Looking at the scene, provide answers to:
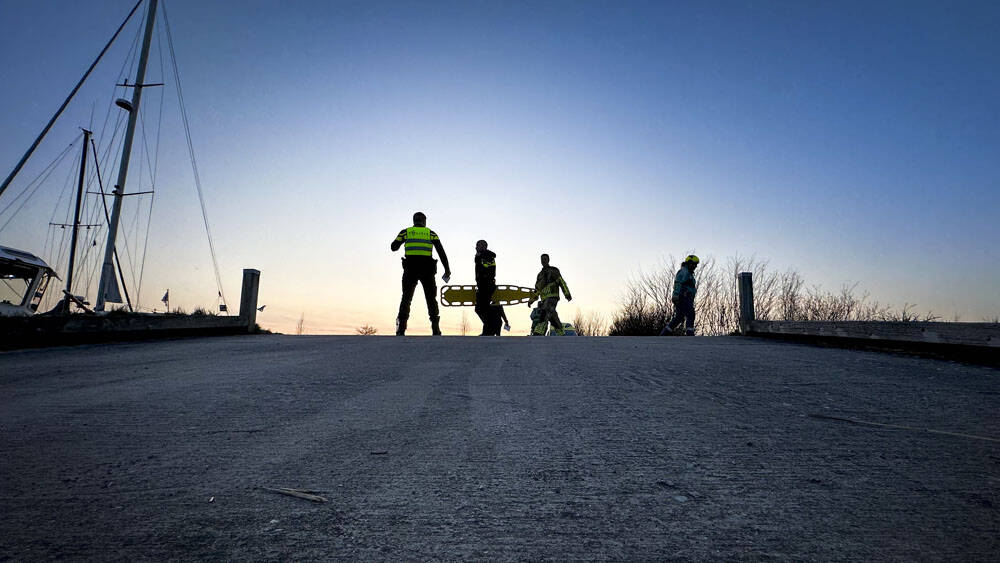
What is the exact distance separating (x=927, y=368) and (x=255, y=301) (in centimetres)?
982

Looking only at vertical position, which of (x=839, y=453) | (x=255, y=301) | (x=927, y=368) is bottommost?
(x=839, y=453)

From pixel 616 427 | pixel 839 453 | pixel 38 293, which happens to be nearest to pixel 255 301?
pixel 38 293

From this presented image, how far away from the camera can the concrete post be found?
33.3ft

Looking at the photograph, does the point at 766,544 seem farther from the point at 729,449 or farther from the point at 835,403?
the point at 835,403

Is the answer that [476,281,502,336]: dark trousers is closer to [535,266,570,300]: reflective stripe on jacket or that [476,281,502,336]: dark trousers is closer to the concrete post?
[535,266,570,300]: reflective stripe on jacket

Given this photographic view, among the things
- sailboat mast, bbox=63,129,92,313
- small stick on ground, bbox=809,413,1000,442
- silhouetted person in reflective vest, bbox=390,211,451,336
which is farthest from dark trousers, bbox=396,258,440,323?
sailboat mast, bbox=63,129,92,313

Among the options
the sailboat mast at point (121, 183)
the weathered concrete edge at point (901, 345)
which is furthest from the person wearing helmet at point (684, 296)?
the sailboat mast at point (121, 183)

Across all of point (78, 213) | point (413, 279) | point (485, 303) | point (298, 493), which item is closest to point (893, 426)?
point (298, 493)

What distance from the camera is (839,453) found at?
231 centimetres

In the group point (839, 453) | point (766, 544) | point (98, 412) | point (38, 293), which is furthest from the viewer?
point (38, 293)

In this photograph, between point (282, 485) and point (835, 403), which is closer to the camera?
point (282, 485)

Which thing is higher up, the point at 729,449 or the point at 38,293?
the point at 38,293

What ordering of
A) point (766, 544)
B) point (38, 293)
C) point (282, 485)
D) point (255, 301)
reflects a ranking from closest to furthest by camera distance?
1. point (766, 544)
2. point (282, 485)
3. point (255, 301)
4. point (38, 293)

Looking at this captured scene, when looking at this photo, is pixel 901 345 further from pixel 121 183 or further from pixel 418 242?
pixel 121 183
